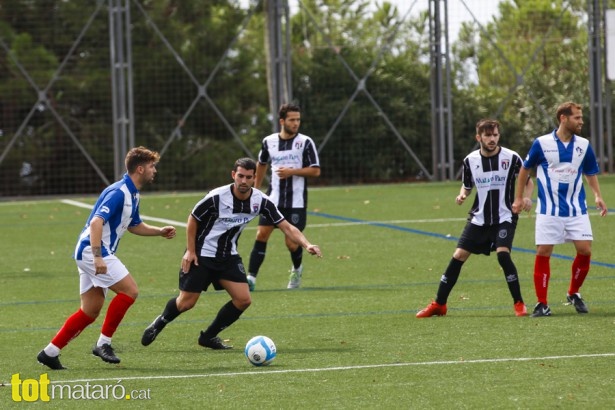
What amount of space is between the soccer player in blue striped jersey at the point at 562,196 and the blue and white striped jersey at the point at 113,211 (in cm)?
338

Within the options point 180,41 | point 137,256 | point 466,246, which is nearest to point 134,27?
point 180,41

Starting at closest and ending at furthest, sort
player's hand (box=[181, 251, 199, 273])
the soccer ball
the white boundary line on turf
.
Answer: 1. the white boundary line on turf
2. the soccer ball
3. player's hand (box=[181, 251, 199, 273])

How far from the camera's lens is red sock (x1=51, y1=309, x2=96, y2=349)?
862 centimetres

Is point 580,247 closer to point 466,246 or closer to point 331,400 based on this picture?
point 466,246

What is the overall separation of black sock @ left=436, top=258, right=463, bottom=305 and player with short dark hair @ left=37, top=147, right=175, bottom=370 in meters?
2.81

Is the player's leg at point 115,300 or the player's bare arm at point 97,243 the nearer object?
the player's bare arm at point 97,243

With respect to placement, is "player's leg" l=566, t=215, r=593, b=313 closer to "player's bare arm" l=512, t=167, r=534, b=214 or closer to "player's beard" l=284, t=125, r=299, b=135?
"player's bare arm" l=512, t=167, r=534, b=214

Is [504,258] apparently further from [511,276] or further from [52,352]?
[52,352]

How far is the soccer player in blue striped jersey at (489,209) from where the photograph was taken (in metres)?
10.6

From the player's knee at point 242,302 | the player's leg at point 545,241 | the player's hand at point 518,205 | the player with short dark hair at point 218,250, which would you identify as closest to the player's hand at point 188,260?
the player with short dark hair at point 218,250

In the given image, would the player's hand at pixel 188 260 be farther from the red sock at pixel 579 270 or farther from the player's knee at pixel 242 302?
the red sock at pixel 579 270

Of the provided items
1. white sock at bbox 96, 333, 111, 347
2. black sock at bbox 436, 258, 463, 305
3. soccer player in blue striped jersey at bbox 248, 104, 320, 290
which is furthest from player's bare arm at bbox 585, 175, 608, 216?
white sock at bbox 96, 333, 111, 347

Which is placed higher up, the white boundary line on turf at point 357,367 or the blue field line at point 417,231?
the blue field line at point 417,231

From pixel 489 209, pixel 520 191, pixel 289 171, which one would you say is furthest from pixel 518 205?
pixel 289 171
